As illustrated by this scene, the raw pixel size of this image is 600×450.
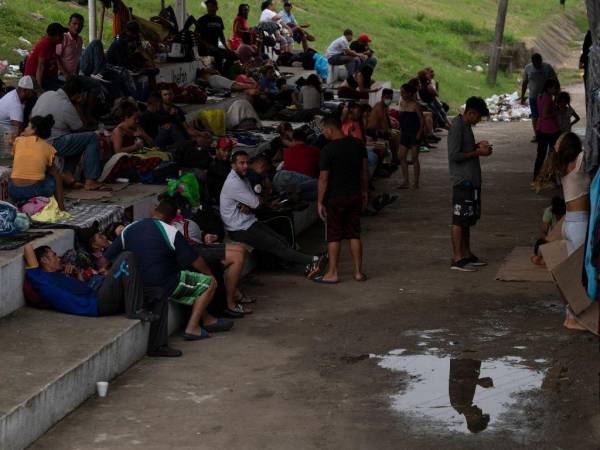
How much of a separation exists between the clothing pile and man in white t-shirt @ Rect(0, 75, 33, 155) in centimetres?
1644

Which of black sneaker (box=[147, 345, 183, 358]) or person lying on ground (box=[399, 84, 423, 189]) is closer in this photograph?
black sneaker (box=[147, 345, 183, 358])

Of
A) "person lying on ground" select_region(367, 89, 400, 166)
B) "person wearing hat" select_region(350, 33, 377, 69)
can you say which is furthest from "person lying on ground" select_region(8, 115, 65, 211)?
"person wearing hat" select_region(350, 33, 377, 69)

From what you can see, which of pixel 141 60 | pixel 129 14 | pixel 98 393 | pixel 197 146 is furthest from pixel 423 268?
Answer: pixel 129 14

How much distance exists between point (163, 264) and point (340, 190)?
8.65ft

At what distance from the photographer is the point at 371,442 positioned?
7.60m

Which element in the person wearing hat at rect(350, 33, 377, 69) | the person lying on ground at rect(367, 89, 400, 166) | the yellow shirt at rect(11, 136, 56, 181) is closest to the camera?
the yellow shirt at rect(11, 136, 56, 181)

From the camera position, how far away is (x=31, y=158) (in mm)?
11141

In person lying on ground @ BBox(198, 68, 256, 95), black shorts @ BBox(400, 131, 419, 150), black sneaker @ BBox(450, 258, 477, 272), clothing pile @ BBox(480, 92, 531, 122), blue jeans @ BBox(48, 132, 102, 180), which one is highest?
blue jeans @ BBox(48, 132, 102, 180)

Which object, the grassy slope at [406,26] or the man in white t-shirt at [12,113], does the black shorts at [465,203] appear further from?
the grassy slope at [406,26]

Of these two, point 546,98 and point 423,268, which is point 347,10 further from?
point 423,268

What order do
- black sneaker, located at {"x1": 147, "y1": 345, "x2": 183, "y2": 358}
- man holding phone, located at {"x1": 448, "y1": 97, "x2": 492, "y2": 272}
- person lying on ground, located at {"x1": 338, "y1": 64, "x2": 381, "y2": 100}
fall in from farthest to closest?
1. person lying on ground, located at {"x1": 338, "y1": 64, "x2": 381, "y2": 100}
2. man holding phone, located at {"x1": 448, "y1": 97, "x2": 492, "y2": 272}
3. black sneaker, located at {"x1": 147, "y1": 345, "x2": 183, "y2": 358}

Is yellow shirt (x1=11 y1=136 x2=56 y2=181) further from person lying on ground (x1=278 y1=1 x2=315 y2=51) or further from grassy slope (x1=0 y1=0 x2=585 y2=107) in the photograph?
person lying on ground (x1=278 y1=1 x2=315 y2=51)

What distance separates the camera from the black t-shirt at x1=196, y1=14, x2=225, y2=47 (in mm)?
21750

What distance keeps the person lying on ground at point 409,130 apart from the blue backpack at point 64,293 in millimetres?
8840
